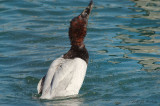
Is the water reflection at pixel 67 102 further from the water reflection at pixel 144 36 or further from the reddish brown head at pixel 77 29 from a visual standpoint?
the water reflection at pixel 144 36

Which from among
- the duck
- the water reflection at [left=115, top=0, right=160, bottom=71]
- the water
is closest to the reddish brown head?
the duck

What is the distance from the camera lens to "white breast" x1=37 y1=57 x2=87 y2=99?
6.55 m

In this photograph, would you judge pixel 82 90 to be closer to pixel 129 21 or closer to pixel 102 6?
pixel 129 21

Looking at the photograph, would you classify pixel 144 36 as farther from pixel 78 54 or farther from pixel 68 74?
pixel 68 74

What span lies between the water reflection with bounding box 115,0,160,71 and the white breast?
204 centimetres

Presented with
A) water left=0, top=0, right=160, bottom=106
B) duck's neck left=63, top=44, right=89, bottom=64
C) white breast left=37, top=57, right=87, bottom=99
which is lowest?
water left=0, top=0, right=160, bottom=106

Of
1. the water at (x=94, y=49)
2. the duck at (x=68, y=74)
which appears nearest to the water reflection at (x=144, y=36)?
the water at (x=94, y=49)

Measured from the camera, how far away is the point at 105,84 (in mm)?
7391

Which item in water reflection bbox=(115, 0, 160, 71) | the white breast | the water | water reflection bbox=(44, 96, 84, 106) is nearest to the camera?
water reflection bbox=(44, 96, 84, 106)

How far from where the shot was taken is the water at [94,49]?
22.4 ft

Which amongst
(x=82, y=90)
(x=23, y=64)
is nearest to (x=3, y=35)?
(x=23, y=64)

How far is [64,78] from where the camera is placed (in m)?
6.62

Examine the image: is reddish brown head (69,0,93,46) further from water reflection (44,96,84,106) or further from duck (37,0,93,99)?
water reflection (44,96,84,106)

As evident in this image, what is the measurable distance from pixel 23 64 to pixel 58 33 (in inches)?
91.4
